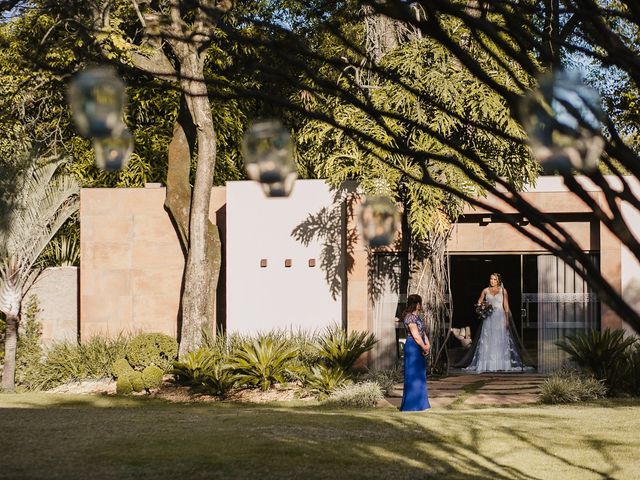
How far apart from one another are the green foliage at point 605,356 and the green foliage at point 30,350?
10.0 m

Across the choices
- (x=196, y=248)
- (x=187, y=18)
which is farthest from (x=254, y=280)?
(x=187, y=18)

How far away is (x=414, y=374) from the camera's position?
46.8ft

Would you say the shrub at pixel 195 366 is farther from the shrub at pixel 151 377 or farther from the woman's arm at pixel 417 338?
the woman's arm at pixel 417 338

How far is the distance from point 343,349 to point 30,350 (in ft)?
23.9

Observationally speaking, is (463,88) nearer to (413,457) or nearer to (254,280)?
(254,280)

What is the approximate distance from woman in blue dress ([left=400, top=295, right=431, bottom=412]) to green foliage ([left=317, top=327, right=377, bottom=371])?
3320 millimetres

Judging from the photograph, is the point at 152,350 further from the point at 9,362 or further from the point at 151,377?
the point at 9,362

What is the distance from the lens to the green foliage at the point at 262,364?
17766mm

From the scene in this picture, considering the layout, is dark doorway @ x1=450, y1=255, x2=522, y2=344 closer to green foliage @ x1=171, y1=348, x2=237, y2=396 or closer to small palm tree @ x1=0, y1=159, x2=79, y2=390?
green foliage @ x1=171, y1=348, x2=237, y2=396

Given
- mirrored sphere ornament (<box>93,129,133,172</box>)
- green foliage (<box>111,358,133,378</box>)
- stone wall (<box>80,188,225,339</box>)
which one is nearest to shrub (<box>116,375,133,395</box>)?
green foliage (<box>111,358,133,378</box>)

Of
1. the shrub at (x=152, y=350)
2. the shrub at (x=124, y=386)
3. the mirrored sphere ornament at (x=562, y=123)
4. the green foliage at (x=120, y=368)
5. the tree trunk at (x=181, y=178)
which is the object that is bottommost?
the shrub at (x=124, y=386)

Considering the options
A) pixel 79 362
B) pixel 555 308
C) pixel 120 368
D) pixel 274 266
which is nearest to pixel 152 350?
pixel 120 368

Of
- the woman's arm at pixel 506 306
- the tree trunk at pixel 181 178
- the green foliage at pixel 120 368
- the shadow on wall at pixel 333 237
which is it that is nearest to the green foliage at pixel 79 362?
the green foliage at pixel 120 368

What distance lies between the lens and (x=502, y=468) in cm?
978
